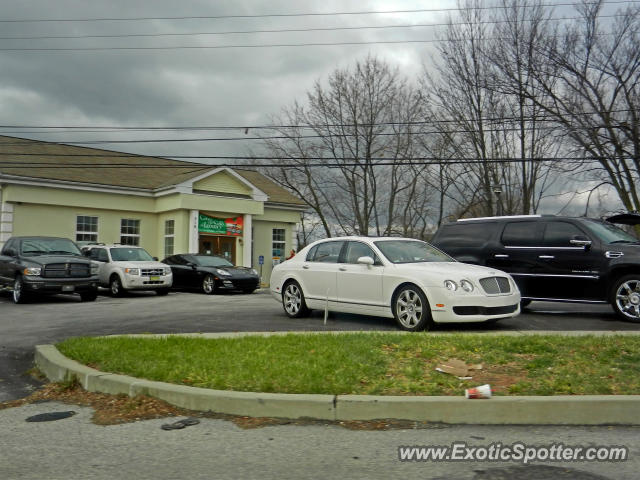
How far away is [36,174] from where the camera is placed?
2409 centimetres

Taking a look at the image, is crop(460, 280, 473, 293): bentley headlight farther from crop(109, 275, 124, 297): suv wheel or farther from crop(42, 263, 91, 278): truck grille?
crop(109, 275, 124, 297): suv wheel

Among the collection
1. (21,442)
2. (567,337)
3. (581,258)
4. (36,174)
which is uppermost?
(36,174)

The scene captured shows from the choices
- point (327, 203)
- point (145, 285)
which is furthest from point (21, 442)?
point (327, 203)

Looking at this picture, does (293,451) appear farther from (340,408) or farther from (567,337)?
(567,337)

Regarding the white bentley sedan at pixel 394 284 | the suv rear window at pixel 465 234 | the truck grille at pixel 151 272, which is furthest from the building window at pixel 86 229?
the suv rear window at pixel 465 234

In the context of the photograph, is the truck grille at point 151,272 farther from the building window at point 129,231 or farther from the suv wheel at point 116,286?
the building window at point 129,231

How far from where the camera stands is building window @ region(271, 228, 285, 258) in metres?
32.5

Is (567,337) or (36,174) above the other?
(36,174)

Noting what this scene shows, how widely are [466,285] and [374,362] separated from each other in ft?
9.94

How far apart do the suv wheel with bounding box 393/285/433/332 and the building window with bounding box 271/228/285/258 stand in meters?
23.8

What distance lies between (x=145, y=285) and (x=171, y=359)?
12.2 m

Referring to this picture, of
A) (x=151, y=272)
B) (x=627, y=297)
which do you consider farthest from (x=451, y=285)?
(x=151, y=272)

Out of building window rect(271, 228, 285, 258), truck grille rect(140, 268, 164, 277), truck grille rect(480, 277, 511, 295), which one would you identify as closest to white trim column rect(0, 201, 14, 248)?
truck grille rect(140, 268, 164, 277)

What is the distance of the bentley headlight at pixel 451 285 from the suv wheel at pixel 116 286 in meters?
12.5
